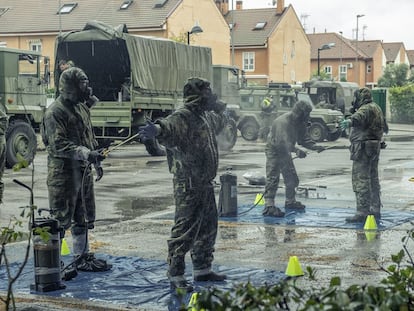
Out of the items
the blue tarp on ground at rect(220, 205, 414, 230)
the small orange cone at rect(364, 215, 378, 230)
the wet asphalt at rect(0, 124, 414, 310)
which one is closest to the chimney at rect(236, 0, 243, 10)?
the wet asphalt at rect(0, 124, 414, 310)

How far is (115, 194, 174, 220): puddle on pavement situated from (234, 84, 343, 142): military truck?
1633cm

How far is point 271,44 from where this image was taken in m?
60.8

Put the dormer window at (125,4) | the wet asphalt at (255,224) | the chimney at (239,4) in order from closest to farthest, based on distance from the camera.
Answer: the wet asphalt at (255,224)
the dormer window at (125,4)
the chimney at (239,4)

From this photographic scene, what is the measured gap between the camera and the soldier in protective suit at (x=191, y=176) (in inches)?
272

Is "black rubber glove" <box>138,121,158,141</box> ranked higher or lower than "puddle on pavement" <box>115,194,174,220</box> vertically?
higher

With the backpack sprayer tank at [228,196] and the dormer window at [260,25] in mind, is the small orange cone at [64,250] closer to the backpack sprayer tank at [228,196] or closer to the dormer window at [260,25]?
the backpack sprayer tank at [228,196]

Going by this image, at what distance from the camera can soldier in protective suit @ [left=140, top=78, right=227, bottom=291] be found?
6.90m

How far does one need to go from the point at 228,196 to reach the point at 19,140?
31.6 ft

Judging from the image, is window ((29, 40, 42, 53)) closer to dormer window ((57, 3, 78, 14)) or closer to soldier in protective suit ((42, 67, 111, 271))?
dormer window ((57, 3, 78, 14))

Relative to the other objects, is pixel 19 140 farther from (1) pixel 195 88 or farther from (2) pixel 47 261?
(1) pixel 195 88

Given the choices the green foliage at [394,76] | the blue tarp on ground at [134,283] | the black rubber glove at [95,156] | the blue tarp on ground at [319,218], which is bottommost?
the blue tarp on ground at [319,218]

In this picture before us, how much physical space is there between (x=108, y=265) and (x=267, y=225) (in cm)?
350

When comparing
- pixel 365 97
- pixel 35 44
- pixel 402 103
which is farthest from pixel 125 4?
pixel 365 97

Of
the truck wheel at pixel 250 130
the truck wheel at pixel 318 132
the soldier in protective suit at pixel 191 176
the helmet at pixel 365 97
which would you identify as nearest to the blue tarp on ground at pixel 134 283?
the soldier in protective suit at pixel 191 176
